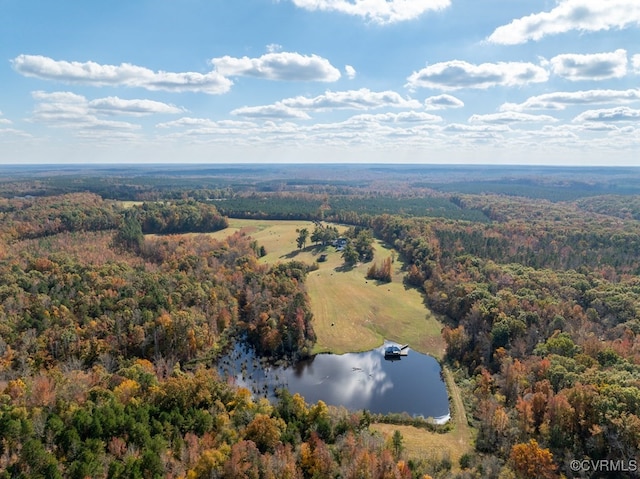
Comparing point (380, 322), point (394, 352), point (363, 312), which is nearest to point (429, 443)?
point (394, 352)

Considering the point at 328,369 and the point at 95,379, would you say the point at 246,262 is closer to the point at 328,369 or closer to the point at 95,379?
the point at 328,369

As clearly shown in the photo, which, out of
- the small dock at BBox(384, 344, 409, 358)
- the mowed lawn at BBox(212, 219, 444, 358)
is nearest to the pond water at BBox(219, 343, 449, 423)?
the small dock at BBox(384, 344, 409, 358)

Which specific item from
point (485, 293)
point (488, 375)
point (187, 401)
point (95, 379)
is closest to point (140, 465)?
point (187, 401)

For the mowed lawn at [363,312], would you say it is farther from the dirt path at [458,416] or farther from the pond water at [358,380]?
the dirt path at [458,416]

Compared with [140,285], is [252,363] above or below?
below

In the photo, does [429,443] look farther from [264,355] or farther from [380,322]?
[380,322]

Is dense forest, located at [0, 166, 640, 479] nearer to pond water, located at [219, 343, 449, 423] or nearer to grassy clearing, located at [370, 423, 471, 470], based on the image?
grassy clearing, located at [370, 423, 471, 470]
